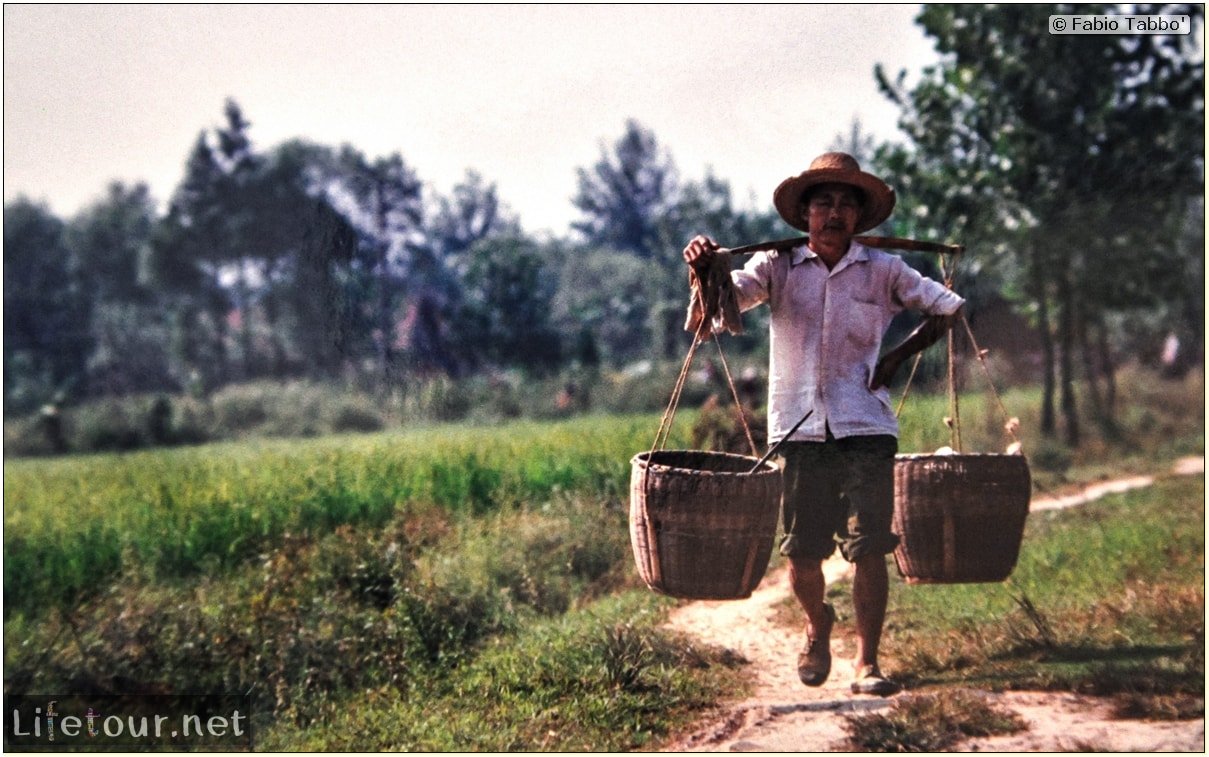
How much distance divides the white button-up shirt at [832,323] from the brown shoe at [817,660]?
766mm

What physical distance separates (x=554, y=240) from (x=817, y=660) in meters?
3.66

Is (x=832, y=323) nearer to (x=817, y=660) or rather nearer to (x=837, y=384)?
(x=837, y=384)

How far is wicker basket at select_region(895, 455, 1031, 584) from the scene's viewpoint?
4.10m

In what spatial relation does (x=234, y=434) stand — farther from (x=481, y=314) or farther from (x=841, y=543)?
(x=841, y=543)

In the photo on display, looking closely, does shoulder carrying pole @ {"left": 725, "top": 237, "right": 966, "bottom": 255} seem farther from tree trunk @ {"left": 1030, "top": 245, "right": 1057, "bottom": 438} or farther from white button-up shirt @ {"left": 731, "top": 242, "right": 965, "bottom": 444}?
tree trunk @ {"left": 1030, "top": 245, "right": 1057, "bottom": 438}

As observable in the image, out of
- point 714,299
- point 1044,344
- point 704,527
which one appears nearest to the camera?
point 704,527

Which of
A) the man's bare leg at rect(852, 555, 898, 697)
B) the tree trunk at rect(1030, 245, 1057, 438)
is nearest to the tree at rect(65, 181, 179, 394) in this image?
the man's bare leg at rect(852, 555, 898, 697)

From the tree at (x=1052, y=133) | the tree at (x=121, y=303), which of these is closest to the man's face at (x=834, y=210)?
the tree at (x=1052, y=133)

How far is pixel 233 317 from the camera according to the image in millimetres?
6555

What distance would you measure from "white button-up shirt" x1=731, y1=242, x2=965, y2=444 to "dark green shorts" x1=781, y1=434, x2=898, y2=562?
61mm

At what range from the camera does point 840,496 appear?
4.04 meters

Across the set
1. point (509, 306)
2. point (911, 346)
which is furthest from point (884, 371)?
point (509, 306)

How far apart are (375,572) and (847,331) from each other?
313 centimetres

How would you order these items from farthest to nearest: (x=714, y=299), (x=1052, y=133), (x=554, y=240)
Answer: (x=1052, y=133) < (x=554, y=240) < (x=714, y=299)
